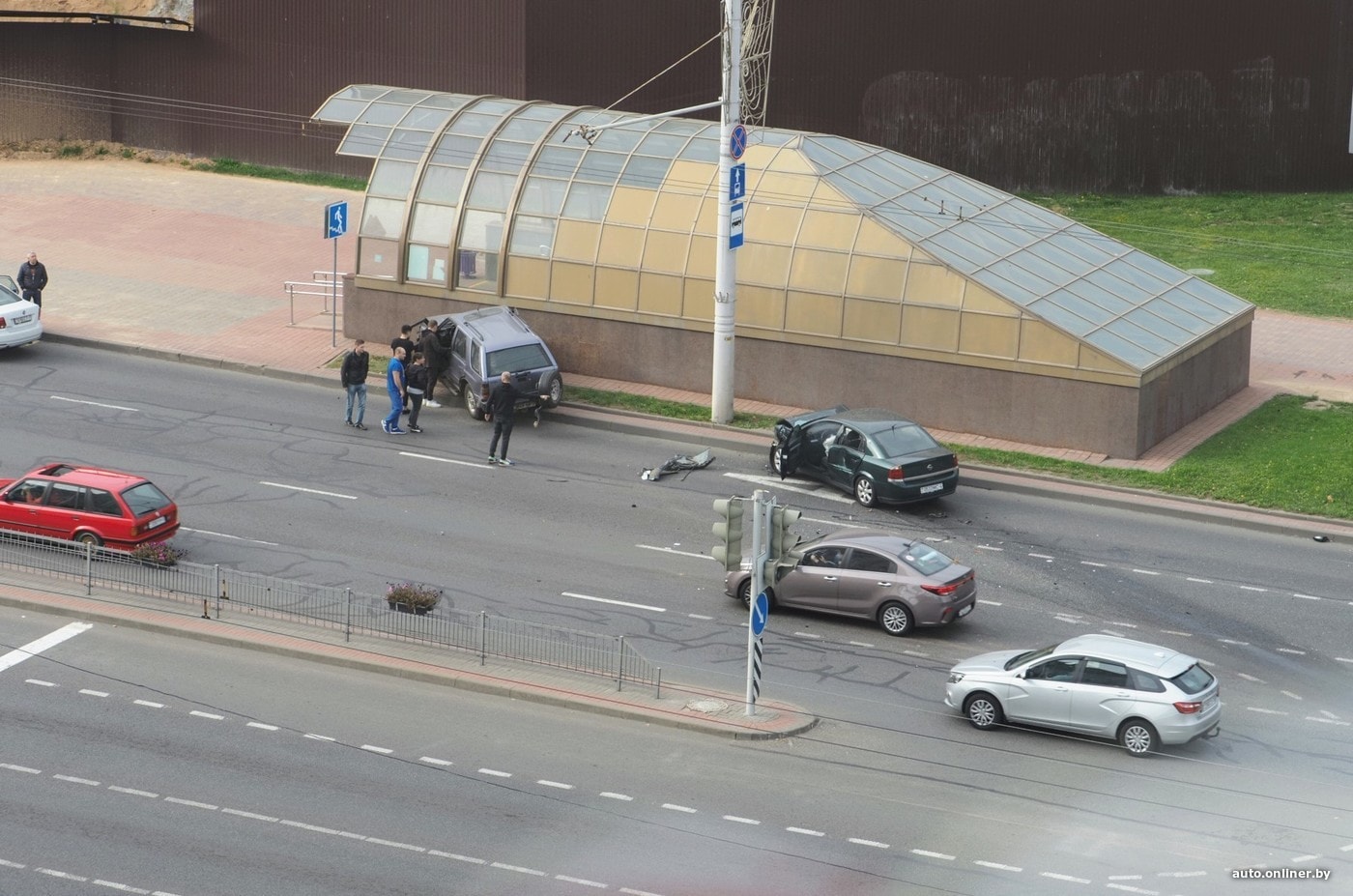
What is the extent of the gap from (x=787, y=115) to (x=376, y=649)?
30.6 m

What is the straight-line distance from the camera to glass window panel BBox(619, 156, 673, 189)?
37.8 m

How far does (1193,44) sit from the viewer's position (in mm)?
53000

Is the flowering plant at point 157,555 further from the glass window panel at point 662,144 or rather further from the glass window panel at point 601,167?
→ the glass window panel at point 662,144

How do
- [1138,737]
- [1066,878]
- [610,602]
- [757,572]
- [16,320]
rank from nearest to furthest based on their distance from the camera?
[1066,878]
[1138,737]
[757,572]
[610,602]
[16,320]

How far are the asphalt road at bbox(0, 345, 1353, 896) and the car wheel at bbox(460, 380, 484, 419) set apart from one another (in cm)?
65

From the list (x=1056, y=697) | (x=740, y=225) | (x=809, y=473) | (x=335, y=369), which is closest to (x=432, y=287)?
(x=335, y=369)

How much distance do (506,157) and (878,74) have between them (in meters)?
16.4

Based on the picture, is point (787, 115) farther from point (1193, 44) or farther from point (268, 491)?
point (268, 491)

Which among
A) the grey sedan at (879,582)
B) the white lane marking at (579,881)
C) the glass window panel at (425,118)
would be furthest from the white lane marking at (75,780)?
the glass window panel at (425,118)

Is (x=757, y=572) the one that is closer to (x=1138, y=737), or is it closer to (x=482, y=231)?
(x=1138, y=737)

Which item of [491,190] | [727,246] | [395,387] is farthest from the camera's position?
[491,190]

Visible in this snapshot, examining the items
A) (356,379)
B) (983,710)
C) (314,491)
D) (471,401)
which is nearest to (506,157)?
(471,401)

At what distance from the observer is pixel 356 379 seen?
1339 inches

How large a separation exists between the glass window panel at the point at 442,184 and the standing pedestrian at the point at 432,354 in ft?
12.5
